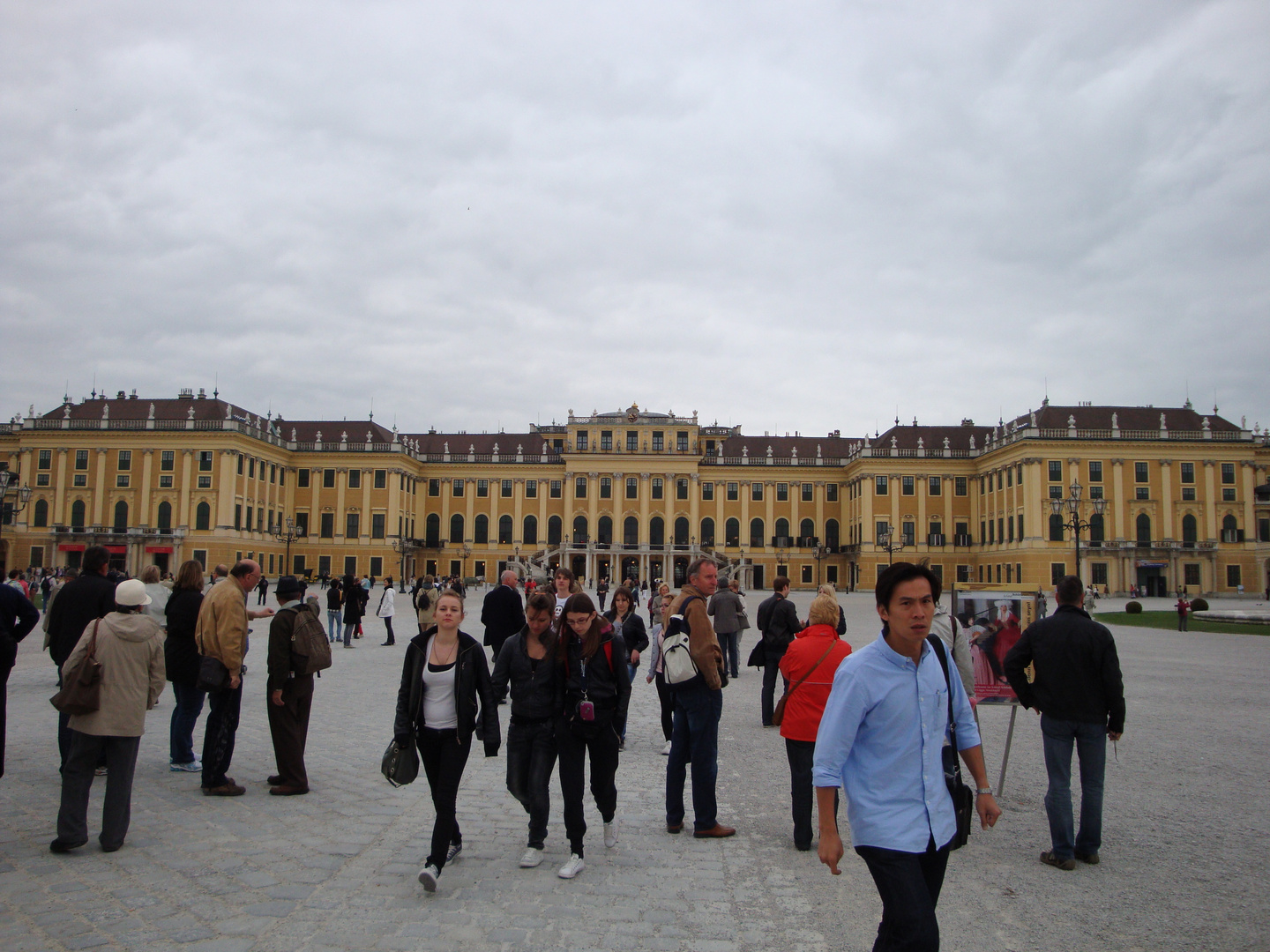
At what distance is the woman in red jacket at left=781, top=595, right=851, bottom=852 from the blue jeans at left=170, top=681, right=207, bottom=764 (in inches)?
202

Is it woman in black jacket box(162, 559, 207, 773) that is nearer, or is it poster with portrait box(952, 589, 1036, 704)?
poster with portrait box(952, 589, 1036, 704)

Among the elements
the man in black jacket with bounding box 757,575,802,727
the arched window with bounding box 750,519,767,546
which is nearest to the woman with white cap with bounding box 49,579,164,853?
the man in black jacket with bounding box 757,575,802,727

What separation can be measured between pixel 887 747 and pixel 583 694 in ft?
8.95

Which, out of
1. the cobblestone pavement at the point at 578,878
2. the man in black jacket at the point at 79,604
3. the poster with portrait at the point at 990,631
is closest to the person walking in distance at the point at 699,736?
the cobblestone pavement at the point at 578,878

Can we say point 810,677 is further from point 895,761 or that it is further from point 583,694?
point 895,761

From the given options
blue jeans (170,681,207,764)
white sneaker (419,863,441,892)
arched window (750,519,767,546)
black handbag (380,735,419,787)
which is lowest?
white sneaker (419,863,441,892)

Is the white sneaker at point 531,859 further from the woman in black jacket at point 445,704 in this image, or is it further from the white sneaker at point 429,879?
the white sneaker at point 429,879

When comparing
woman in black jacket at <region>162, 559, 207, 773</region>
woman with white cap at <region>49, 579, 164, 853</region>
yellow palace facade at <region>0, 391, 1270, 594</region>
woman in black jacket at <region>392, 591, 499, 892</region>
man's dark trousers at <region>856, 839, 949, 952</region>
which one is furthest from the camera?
yellow palace facade at <region>0, 391, 1270, 594</region>

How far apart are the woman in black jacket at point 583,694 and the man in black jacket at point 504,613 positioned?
5.55 metres

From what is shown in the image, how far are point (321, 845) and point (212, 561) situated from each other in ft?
205

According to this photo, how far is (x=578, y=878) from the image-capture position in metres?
5.54

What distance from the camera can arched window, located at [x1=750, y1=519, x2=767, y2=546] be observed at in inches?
3017

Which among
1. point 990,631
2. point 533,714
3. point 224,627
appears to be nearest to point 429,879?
point 533,714

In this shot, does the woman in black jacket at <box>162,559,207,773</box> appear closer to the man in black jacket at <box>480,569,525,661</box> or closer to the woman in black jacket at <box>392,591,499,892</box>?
the woman in black jacket at <box>392,591,499,892</box>
